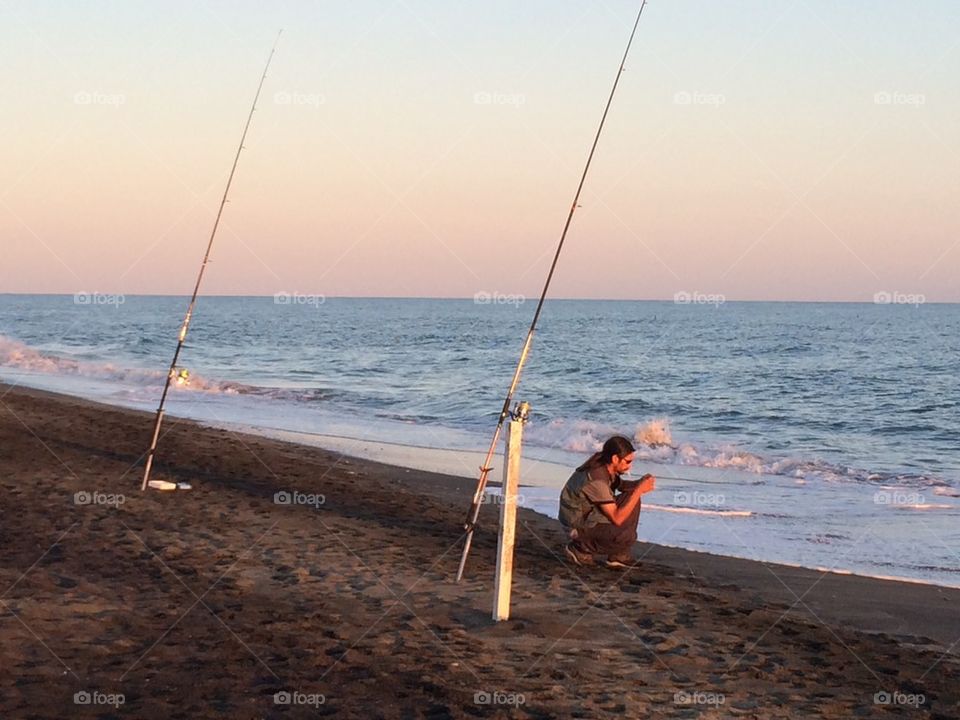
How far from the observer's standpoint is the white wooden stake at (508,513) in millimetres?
6113

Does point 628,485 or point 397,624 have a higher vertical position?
point 628,485

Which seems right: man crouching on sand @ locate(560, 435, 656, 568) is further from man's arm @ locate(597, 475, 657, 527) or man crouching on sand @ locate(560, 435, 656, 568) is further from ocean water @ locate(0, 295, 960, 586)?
ocean water @ locate(0, 295, 960, 586)

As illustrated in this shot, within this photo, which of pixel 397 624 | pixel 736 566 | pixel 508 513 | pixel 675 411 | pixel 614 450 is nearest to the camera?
pixel 508 513

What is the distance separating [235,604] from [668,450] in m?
12.7

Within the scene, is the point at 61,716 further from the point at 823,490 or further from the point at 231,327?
the point at 231,327

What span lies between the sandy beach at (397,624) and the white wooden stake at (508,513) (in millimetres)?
140

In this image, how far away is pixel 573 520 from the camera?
7.98 meters

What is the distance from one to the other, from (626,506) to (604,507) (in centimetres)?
16

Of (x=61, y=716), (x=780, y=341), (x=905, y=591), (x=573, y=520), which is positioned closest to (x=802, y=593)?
(x=905, y=591)

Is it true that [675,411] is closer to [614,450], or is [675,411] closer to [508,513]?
[614,450]

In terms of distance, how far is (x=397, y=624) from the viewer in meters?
6.34

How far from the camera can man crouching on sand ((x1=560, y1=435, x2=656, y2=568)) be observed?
7840 mm

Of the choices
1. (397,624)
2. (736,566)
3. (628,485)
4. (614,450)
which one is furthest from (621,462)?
(397,624)

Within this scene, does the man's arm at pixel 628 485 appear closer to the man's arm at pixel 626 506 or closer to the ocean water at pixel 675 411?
the man's arm at pixel 626 506
